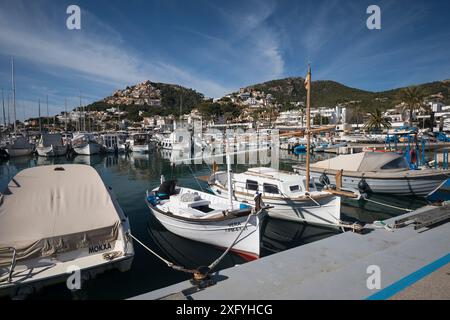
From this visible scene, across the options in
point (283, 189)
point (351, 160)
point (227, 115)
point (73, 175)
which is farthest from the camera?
point (227, 115)

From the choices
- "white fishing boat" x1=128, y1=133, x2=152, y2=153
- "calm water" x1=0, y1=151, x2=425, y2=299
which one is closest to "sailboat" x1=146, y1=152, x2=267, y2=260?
"calm water" x1=0, y1=151, x2=425, y2=299

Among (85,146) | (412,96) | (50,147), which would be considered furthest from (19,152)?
(412,96)

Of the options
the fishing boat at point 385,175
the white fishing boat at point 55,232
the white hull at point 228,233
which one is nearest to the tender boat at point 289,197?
the white hull at point 228,233

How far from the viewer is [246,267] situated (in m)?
5.79

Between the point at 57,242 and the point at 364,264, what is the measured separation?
7912 mm

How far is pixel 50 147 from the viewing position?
50.8m

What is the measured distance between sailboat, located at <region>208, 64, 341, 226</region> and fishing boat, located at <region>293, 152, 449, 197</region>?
6049 mm

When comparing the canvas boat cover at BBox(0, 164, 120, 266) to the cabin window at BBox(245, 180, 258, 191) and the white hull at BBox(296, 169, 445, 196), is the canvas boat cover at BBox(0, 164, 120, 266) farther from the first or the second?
the white hull at BBox(296, 169, 445, 196)

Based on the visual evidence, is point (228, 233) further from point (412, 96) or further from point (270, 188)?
point (412, 96)

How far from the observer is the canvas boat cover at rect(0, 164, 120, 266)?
7.17m

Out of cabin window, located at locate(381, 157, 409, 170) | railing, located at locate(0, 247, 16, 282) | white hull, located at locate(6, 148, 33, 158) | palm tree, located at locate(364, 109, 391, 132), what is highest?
palm tree, located at locate(364, 109, 391, 132)

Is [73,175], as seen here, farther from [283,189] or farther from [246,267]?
[283,189]

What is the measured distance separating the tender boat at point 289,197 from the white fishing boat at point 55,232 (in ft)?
24.2
